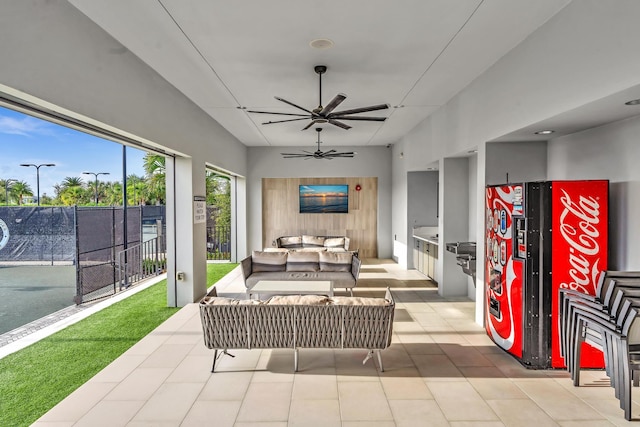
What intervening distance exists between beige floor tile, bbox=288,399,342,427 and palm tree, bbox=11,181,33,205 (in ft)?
10.8

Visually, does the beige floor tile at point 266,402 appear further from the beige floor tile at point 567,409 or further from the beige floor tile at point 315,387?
the beige floor tile at point 567,409

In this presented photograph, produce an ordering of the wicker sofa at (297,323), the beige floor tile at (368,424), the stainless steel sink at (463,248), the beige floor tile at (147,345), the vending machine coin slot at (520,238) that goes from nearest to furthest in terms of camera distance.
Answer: the beige floor tile at (368,424) → the wicker sofa at (297,323) → the vending machine coin slot at (520,238) → the beige floor tile at (147,345) → the stainless steel sink at (463,248)

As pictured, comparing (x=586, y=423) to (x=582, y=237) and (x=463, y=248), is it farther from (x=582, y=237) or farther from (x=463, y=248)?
(x=463, y=248)

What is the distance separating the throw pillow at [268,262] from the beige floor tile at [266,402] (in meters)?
2.85

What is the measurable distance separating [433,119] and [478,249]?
9.27 feet

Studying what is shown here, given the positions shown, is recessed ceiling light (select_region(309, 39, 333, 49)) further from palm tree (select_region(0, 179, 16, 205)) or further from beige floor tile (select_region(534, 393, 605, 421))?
beige floor tile (select_region(534, 393, 605, 421))

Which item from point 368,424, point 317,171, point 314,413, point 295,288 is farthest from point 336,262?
point 317,171

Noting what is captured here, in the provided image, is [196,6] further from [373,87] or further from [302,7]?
[373,87]

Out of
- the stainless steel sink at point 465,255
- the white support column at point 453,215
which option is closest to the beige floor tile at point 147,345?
the stainless steel sink at point 465,255

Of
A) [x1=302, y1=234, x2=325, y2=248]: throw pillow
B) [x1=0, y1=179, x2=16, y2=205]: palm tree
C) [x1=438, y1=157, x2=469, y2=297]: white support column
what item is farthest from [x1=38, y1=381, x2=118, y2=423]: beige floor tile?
[x1=302, y1=234, x2=325, y2=248]: throw pillow

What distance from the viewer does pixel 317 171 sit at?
10.6 m

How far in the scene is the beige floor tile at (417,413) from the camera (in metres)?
2.65

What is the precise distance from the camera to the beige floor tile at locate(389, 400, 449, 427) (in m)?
2.65

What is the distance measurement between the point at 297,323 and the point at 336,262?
2625 mm
